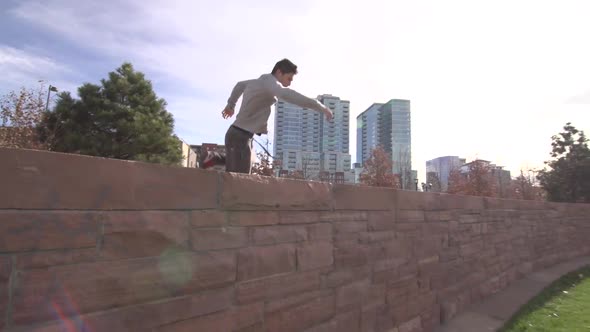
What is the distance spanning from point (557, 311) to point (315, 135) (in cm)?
3407

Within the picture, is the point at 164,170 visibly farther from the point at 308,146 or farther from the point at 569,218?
the point at 308,146

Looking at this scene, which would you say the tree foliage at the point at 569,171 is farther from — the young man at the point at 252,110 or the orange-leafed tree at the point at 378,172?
the young man at the point at 252,110

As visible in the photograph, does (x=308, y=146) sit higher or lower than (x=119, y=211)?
higher

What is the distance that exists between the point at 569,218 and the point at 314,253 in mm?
10085

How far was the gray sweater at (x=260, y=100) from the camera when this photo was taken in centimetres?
302

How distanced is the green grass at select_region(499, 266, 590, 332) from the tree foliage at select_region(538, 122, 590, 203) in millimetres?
9871

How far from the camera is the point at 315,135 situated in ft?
128

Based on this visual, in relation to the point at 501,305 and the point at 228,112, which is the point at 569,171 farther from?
the point at 228,112

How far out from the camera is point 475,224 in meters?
5.70

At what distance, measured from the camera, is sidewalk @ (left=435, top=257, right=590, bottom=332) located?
461 cm

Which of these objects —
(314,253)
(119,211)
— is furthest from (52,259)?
(314,253)

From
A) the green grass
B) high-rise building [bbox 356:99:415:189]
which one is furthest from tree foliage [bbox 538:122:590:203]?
high-rise building [bbox 356:99:415:189]

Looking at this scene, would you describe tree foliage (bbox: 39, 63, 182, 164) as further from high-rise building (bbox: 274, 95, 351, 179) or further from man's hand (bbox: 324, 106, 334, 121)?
high-rise building (bbox: 274, 95, 351, 179)

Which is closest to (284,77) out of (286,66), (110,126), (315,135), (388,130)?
(286,66)
